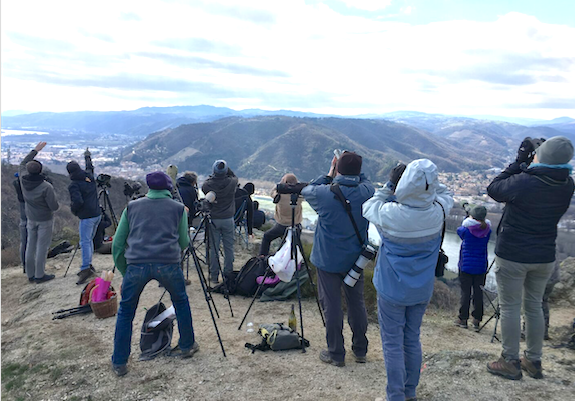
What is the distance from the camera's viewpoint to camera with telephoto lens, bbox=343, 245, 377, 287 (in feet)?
10.7

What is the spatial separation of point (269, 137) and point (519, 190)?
323 feet

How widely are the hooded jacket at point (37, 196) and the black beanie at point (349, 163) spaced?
16.9 ft

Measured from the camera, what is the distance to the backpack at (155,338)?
3.78 m

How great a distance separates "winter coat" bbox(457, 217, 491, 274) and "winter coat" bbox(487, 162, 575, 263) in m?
1.70

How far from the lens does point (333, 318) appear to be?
135 inches

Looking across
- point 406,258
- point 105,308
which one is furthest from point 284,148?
point 406,258

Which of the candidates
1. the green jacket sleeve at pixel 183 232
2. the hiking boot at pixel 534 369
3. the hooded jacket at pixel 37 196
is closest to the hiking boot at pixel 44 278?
the hooded jacket at pixel 37 196

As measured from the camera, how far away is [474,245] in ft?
15.9

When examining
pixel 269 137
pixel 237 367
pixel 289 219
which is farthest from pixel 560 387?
pixel 269 137

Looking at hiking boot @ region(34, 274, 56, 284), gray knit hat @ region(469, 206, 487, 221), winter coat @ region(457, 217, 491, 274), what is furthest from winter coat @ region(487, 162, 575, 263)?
hiking boot @ region(34, 274, 56, 284)

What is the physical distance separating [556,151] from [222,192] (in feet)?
13.8

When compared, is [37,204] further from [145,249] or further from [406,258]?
[406,258]

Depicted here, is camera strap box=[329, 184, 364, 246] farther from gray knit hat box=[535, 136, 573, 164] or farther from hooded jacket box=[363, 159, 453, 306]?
gray knit hat box=[535, 136, 573, 164]

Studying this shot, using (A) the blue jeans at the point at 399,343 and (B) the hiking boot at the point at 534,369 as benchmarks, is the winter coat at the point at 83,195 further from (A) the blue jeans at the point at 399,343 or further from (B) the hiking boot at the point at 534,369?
(B) the hiking boot at the point at 534,369
